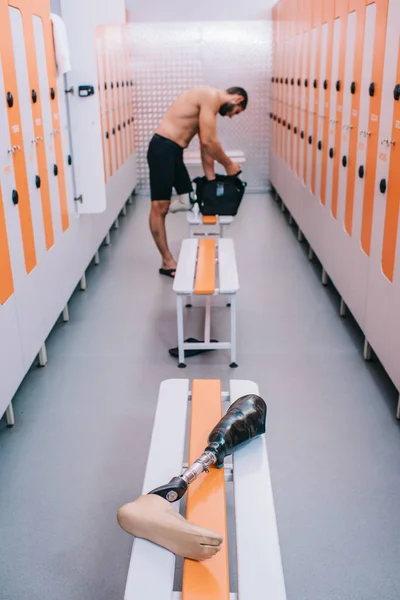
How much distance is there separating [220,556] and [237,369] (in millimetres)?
2053

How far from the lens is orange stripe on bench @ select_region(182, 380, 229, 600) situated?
1.50 m

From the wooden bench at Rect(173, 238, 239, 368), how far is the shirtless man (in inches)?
34.8

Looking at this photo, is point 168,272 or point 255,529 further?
point 168,272

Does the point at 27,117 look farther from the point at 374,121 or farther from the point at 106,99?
the point at 106,99

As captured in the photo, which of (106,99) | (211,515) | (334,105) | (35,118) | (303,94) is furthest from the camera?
(106,99)

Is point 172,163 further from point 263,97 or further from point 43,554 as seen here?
point 263,97

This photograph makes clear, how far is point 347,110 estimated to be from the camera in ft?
13.3

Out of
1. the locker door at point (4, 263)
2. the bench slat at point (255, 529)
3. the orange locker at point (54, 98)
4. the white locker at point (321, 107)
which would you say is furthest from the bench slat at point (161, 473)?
the white locker at point (321, 107)

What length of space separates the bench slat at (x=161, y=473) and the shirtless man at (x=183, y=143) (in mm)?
Answer: 2896

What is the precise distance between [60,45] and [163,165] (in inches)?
55.6

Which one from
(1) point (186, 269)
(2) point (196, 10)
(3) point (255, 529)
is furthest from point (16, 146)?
(2) point (196, 10)

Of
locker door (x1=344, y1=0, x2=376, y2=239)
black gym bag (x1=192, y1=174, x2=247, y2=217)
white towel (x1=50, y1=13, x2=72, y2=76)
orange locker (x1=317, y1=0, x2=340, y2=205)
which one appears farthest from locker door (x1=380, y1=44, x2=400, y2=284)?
white towel (x1=50, y1=13, x2=72, y2=76)

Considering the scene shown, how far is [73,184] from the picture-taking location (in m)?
4.41

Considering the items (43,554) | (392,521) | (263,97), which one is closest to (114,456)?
(43,554)
